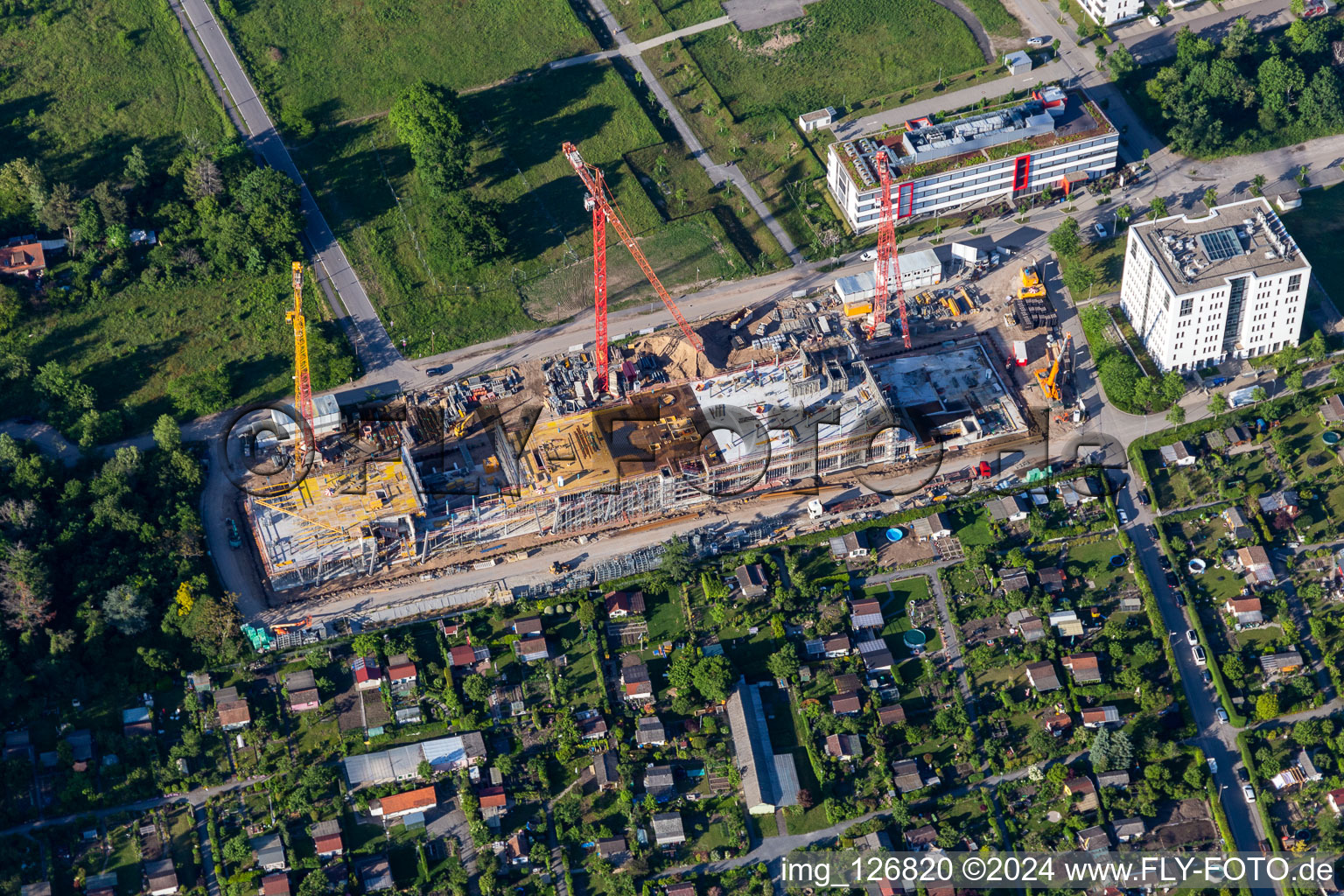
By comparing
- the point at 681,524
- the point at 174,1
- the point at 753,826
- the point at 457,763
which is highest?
the point at 174,1

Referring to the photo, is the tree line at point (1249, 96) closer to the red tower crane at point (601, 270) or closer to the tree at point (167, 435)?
the red tower crane at point (601, 270)

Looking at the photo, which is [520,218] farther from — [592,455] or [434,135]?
[592,455]

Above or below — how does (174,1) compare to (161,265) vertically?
above

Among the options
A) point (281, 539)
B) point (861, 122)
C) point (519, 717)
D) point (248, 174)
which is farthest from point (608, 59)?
point (519, 717)

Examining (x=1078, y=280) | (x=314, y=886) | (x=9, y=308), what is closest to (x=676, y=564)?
(x=314, y=886)

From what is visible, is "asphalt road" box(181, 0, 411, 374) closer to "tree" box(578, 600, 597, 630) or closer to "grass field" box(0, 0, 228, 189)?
"grass field" box(0, 0, 228, 189)

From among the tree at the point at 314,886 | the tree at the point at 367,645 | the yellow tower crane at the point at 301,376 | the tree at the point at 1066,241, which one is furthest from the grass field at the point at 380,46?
the tree at the point at 314,886

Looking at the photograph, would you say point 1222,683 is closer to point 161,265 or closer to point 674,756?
point 674,756

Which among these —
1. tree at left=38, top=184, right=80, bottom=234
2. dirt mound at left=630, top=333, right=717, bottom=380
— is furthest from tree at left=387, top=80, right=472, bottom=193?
tree at left=38, top=184, right=80, bottom=234
